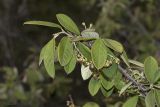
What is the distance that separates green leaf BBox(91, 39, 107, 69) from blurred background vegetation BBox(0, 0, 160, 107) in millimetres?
730

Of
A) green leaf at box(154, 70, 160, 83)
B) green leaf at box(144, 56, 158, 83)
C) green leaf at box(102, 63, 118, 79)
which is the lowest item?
green leaf at box(154, 70, 160, 83)

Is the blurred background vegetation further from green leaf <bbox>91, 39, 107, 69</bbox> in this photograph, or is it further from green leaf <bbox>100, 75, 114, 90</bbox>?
green leaf <bbox>91, 39, 107, 69</bbox>

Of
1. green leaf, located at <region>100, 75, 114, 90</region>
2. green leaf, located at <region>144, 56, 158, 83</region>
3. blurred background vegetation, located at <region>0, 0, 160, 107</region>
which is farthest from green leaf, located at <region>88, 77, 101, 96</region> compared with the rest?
blurred background vegetation, located at <region>0, 0, 160, 107</region>

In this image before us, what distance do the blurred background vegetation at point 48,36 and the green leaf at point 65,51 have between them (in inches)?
28.2

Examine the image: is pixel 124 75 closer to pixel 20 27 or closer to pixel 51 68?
pixel 51 68

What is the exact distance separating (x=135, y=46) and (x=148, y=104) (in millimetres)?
2110

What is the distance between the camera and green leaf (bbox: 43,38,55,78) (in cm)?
121

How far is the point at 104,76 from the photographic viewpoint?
1.32 m

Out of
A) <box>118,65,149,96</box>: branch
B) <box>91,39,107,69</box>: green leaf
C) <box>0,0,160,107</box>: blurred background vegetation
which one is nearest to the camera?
<box>91,39,107,69</box>: green leaf

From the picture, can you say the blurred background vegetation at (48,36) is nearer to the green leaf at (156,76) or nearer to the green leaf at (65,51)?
the green leaf at (156,76)

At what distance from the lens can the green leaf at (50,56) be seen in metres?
1.21

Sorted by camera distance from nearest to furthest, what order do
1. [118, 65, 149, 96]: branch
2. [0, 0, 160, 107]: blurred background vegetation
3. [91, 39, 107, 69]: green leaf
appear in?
[91, 39, 107, 69]: green leaf → [118, 65, 149, 96]: branch → [0, 0, 160, 107]: blurred background vegetation

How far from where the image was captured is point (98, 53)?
3.90 feet

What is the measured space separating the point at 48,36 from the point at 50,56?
374cm
